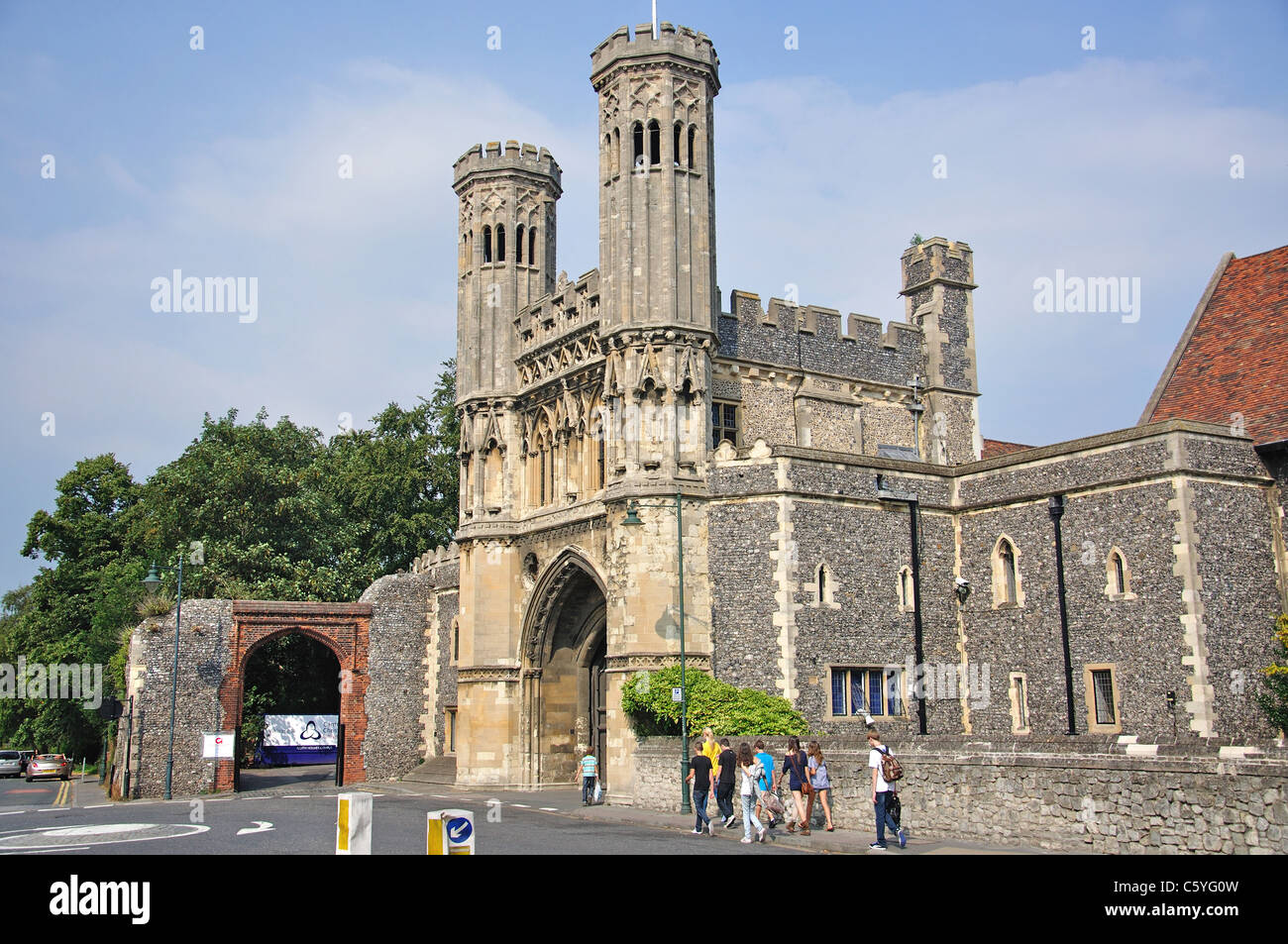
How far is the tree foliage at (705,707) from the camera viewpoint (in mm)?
25219

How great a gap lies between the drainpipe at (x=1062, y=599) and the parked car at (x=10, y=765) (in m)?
45.7

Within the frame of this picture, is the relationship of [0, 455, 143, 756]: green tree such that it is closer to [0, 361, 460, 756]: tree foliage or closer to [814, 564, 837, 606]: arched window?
[0, 361, 460, 756]: tree foliage

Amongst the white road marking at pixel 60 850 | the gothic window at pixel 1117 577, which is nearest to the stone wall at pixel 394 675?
the white road marking at pixel 60 850

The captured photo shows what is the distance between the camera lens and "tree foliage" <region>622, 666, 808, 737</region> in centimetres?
2522

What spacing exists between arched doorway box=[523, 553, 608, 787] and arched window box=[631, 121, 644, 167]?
10964 millimetres

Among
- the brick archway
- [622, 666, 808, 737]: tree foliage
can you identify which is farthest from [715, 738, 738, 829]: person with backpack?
the brick archway

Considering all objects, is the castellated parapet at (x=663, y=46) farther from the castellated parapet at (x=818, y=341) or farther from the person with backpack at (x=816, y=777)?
the person with backpack at (x=816, y=777)

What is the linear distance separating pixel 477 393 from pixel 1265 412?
67.0 ft

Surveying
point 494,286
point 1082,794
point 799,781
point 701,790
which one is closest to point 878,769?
point 799,781

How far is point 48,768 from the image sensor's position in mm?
48938

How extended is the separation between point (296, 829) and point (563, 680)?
13795 mm
